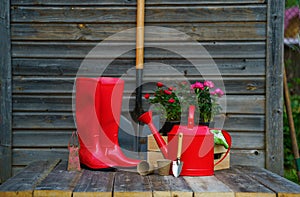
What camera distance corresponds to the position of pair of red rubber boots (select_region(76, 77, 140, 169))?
255cm

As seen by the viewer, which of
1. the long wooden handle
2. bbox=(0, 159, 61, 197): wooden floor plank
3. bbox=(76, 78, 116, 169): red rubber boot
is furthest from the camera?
the long wooden handle

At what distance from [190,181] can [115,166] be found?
18.5 inches

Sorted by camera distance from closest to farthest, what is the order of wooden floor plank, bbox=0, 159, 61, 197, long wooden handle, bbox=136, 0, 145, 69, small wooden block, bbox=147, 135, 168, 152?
wooden floor plank, bbox=0, 159, 61, 197 → small wooden block, bbox=147, 135, 168, 152 → long wooden handle, bbox=136, 0, 145, 69

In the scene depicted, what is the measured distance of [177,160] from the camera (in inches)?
94.0

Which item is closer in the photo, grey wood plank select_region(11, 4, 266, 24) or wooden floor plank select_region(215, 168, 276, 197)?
wooden floor plank select_region(215, 168, 276, 197)

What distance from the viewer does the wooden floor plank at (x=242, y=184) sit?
2.01 m

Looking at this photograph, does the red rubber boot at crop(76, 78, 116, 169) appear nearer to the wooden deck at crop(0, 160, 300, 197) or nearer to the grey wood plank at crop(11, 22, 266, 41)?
the wooden deck at crop(0, 160, 300, 197)

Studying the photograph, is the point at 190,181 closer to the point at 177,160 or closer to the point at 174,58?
the point at 177,160

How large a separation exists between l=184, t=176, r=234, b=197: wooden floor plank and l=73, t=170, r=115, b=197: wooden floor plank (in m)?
0.37

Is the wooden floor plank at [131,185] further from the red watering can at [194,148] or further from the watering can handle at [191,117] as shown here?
the watering can handle at [191,117]

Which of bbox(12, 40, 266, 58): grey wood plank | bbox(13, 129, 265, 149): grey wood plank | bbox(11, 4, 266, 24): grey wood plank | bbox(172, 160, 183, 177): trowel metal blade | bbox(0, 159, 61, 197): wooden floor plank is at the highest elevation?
bbox(11, 4, 266, 24): grey wood plank

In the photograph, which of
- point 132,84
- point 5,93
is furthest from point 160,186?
point 5,93

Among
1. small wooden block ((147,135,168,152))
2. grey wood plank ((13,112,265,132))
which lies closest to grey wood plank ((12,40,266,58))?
grey wood plank ((13,112,265,132))

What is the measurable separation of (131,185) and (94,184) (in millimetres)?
169
